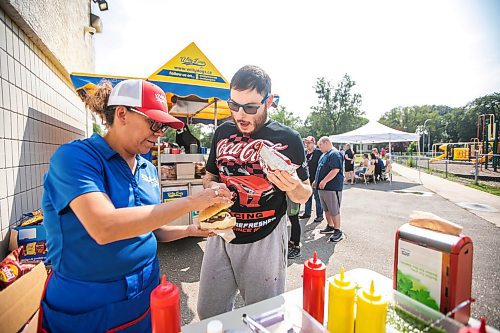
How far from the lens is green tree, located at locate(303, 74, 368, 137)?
48219 millimetres

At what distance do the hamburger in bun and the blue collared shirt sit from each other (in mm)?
395

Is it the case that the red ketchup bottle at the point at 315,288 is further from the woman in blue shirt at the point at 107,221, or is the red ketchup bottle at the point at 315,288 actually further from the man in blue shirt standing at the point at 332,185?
the man in blue shirt standing at the point at 332,185

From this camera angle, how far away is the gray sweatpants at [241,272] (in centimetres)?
179

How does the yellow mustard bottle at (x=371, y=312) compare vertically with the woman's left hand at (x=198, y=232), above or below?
below

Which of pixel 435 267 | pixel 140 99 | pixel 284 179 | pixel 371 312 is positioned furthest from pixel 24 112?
pixel 435 267

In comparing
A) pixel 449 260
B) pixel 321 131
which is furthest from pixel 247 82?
pixel 321 131

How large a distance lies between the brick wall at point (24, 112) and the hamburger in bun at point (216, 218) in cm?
240

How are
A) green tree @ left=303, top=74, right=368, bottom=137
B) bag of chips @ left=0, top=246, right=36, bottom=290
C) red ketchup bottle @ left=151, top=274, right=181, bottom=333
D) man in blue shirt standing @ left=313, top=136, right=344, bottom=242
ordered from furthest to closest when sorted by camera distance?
1. green tree @ left=303, top=74, right=368, bottom=137
2. man in blue shirt standing @ left=313, top=136, right=344, bottom=242
3. bag of chips @ left=0, top=246, right=36, bottom=290
4. red ketchup bottle @ left=151, top=274, right=181, bottom=333

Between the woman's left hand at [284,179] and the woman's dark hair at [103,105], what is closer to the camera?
the woman's dark hair at [103,105]

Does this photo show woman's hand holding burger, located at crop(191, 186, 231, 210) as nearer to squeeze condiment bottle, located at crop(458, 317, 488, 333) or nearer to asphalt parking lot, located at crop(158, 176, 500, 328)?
squeeze condiment bottle, located at crop(458, 317, 488, 333)

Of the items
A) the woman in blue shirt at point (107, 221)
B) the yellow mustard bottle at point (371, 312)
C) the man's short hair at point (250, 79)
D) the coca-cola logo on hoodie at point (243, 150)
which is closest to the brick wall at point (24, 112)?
the woman in blue shirt at point (107, 221)

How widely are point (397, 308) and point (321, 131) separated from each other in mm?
50050

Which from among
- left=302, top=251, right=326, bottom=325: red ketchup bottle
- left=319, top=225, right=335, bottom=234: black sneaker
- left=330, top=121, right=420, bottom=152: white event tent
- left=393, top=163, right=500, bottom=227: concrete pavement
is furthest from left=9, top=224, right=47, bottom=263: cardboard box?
left=330, top=121, right=420, bottom=152: white event tent

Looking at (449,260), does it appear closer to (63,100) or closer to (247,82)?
(247,82)
